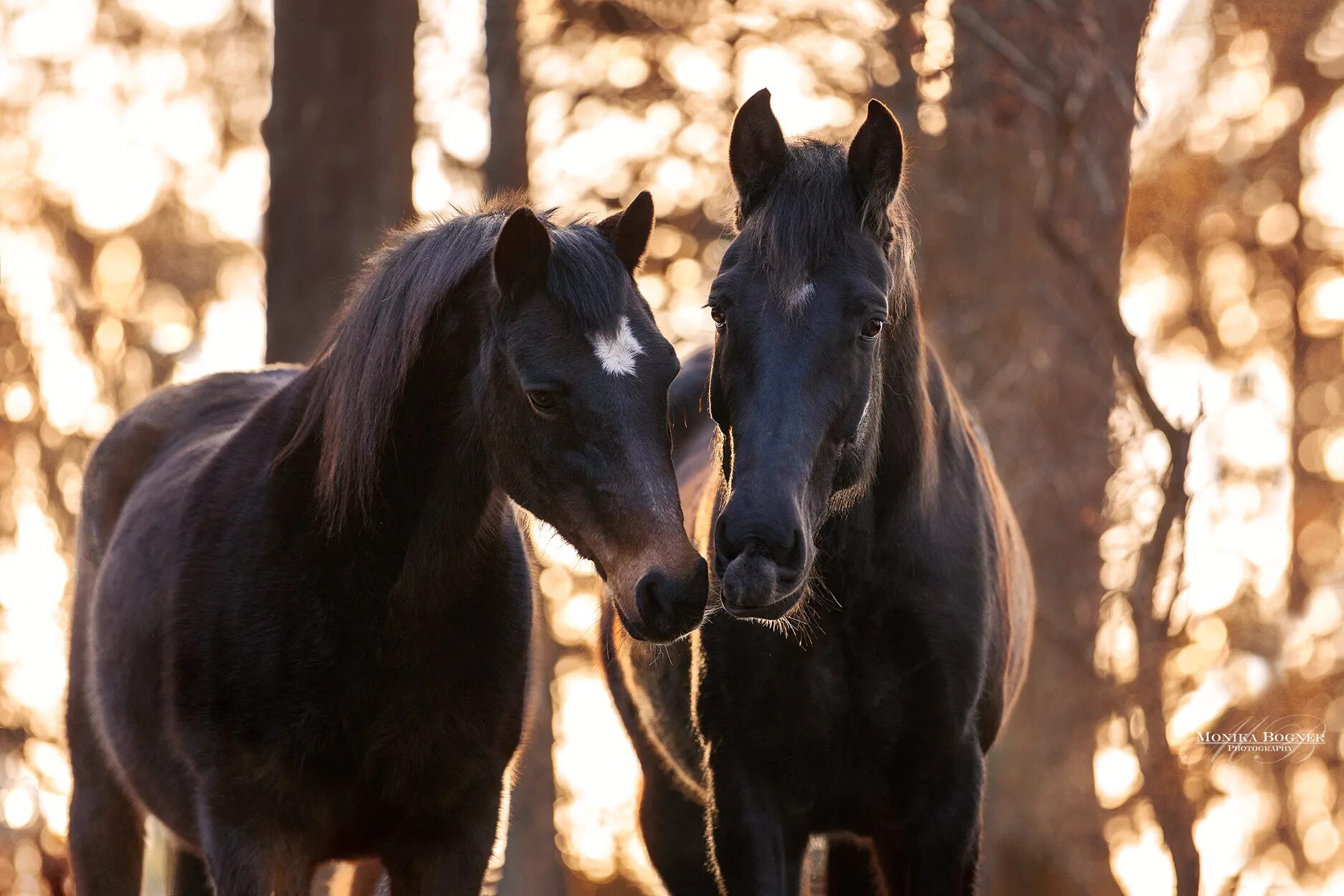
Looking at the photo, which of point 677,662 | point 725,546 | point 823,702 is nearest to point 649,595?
point 725,546

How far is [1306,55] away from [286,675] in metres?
11.0

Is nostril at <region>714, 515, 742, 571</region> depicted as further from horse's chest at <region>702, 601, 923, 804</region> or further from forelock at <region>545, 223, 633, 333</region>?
horse's chest at <region>702, 601, 923, 804</region>

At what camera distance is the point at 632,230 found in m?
3.93

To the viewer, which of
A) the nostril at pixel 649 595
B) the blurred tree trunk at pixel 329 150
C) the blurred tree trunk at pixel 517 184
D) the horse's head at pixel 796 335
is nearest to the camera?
the nostril at pixel 649 595

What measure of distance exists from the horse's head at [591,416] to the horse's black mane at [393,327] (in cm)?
2

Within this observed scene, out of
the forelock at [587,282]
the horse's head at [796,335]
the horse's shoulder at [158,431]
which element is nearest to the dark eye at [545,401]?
the forelock at [587,282]

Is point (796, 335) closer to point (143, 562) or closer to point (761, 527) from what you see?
point (761, 527)

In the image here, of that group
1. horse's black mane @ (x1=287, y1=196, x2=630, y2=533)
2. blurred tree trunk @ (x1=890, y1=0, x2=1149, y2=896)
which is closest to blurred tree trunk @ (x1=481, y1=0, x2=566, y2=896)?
blurred tree trunk @ (x1=890, y1=0, x2=1149, y2=896)

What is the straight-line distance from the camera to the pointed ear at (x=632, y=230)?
12.8 feet

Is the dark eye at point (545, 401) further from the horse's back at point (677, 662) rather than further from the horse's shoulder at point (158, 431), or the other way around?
the horse's shoulder at point (158, 431)

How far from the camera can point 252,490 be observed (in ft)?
13.4

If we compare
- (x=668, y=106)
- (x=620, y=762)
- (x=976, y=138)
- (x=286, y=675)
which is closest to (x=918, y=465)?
(x=286, y=675)

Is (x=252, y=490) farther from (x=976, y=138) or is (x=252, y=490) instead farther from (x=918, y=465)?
(x=976, y=138)

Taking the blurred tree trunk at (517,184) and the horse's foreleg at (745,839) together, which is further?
the blurred tree trunk at (517,184)
